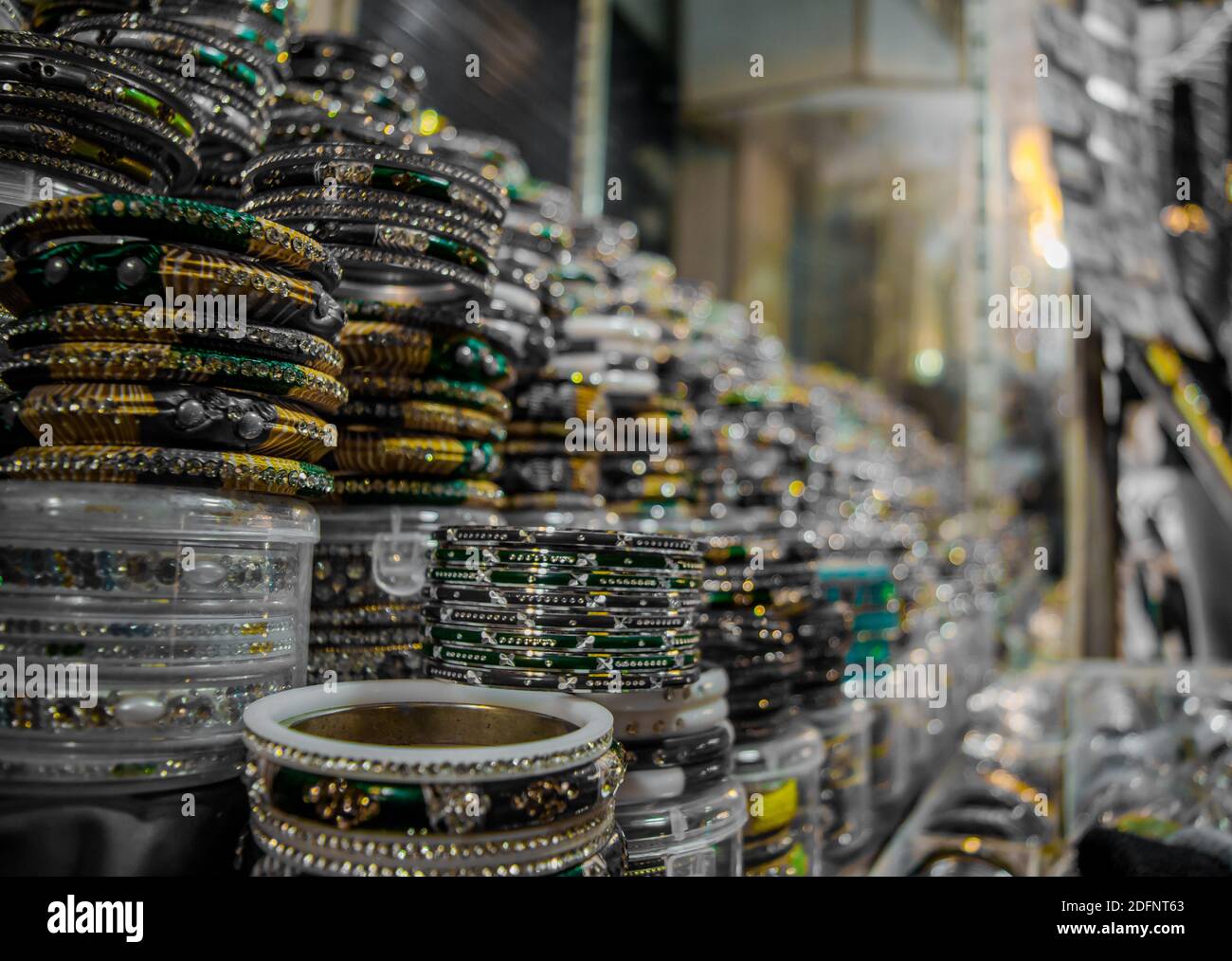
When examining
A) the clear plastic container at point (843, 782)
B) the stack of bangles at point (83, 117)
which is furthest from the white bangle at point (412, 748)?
the clear plastic container at point (843, 782)

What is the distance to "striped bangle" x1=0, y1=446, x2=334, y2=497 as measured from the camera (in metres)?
0.85

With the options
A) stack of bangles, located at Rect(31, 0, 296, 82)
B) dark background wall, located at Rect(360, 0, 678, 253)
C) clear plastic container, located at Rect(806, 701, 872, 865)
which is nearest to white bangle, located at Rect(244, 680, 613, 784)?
clear plastic container, located at Rect(806, 701, 872, 865)

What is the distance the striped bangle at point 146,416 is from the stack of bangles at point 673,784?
0.49m

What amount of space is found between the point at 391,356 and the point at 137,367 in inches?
16.2

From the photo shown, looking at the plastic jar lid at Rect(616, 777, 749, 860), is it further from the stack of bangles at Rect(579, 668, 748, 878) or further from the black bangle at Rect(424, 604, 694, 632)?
the black bangle at Rect(424, 604, 694, 632)

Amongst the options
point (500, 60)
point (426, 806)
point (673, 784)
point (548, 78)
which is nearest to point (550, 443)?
point (673, 784)

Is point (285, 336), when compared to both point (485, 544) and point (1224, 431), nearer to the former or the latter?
point (485, 544)

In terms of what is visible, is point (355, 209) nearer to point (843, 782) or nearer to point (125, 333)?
point (125, 333)

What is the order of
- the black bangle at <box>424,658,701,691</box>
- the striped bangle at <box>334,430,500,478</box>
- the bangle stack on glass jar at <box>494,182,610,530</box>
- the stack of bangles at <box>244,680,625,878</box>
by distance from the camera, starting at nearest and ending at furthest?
the stack of bangles at <box>244,680,625,878</box> → the black bangle at <box>424,658,701,691</box> → the striped bangle at <box>334,430,500,478</box> → the bangle stack on glass jar at <box>494,182,610,530</box>

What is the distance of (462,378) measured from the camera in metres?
1.33

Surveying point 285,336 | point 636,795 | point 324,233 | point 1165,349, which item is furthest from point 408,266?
point 1165,349

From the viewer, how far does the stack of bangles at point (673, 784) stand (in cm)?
109

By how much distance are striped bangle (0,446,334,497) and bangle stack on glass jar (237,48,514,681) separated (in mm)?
322

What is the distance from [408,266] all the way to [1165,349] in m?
5.31
